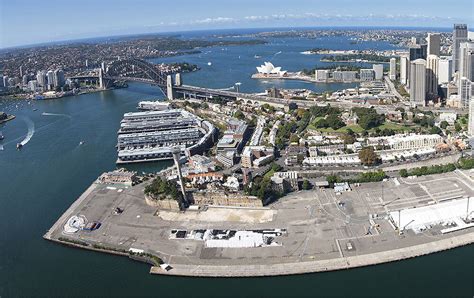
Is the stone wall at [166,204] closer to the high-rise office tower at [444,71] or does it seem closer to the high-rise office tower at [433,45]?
the high-rise office tower at [444,71]

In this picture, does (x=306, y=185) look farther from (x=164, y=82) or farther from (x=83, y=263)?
(x=164, y=82)

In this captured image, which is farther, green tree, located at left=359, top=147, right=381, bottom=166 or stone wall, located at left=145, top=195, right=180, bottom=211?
green tree, located at left=359, top=147, right=381, bottom=166

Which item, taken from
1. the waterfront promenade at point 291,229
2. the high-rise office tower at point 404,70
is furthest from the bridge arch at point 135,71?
the waterfront promenade at point 291,229

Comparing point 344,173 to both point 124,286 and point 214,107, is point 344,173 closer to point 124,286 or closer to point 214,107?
point 124,286

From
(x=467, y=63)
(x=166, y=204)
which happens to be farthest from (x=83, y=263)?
(x=467, y=63)

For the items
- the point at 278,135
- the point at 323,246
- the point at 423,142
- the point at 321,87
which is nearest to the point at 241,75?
the point at 321,87

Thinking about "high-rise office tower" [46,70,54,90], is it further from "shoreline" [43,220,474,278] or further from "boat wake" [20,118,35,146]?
"shoreline" [43,220,474,278]

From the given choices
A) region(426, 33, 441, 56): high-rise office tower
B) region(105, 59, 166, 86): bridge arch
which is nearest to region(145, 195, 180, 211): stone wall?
region(105, 59, 166, 86): bridge arch
